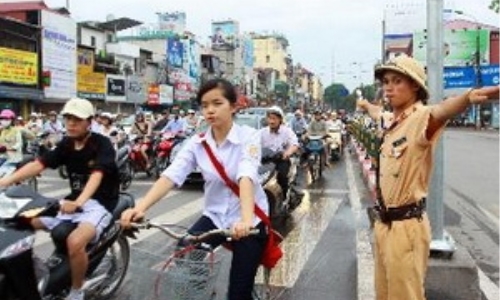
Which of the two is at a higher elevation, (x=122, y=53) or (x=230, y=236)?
(x=122, y=53)

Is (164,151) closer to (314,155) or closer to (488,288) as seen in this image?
(314,155)

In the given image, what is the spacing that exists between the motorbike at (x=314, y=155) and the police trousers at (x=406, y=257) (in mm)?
12396

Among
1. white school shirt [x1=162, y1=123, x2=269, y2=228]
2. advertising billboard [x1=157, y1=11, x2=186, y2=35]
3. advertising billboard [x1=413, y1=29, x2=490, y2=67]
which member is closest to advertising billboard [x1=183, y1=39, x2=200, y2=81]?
advertising billboard [x1=157, y1=11, x2=186, y2=35]

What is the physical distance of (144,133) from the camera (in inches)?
677

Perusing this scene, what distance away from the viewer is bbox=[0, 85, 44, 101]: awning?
1190 inches

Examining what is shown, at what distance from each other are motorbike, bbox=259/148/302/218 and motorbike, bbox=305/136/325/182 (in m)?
5.05

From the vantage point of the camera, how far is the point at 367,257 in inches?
284

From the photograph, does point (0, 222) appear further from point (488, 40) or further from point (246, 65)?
point (246, 65)

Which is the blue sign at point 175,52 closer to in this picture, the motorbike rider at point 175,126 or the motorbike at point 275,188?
the motorbike rider at point 175,126

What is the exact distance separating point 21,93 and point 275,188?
81.2 feet

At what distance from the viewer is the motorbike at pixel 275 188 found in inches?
352

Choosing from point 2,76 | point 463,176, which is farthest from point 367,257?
point 2,76

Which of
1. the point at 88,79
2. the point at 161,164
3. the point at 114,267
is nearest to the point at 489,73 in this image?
the point at 88,79

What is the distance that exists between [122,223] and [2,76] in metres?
29.3
